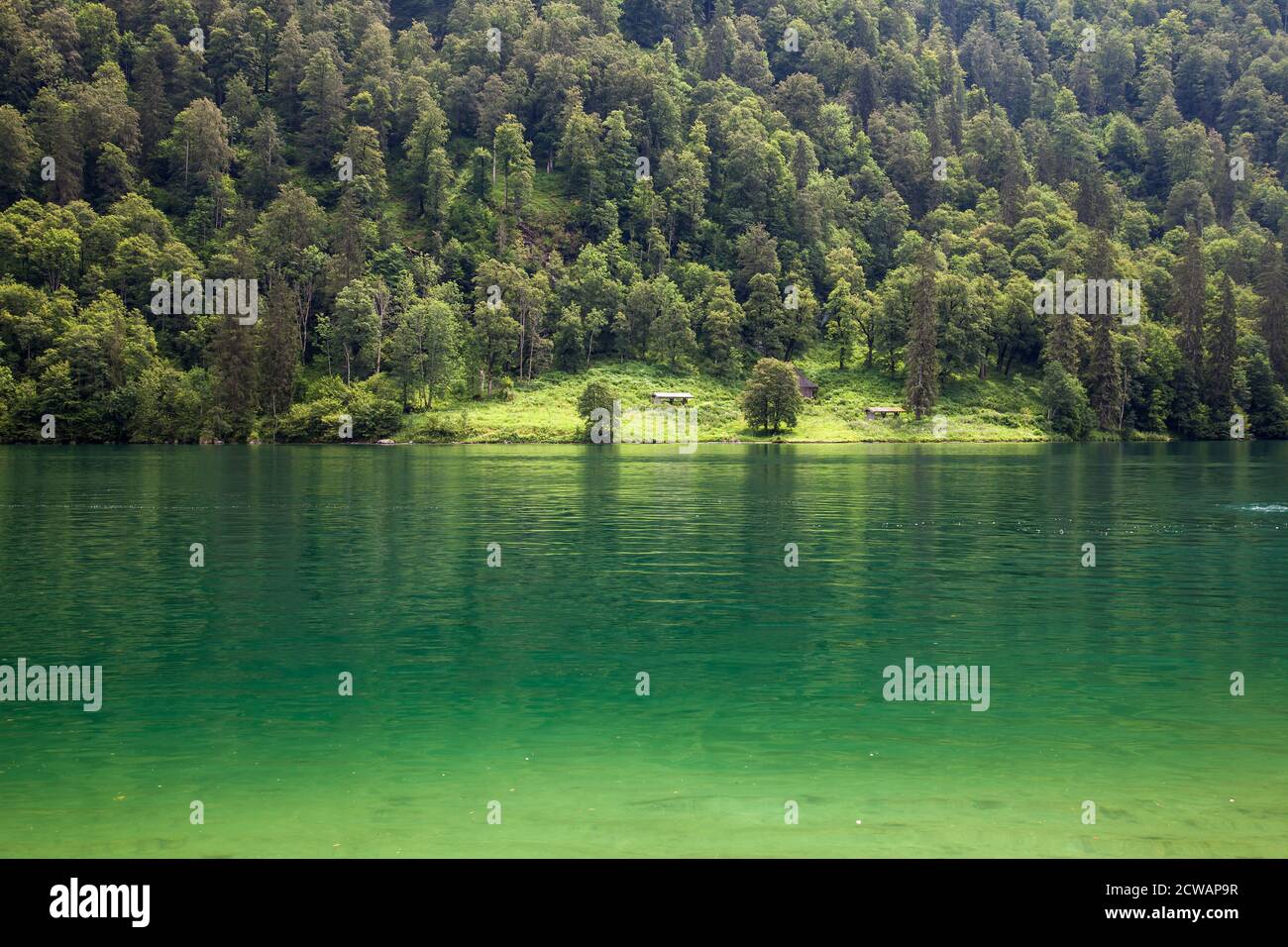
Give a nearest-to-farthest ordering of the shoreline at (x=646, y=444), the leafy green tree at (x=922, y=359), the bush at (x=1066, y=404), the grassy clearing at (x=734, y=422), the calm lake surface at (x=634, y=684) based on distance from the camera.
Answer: the calm lake surface at (x=634, y=684) < the shoreline at (x=646, y=444) < the grassy clearing at (x=734, y=422) < the bush at (x=1066, y=404) < the leafy green tree at (x=922, y=359)

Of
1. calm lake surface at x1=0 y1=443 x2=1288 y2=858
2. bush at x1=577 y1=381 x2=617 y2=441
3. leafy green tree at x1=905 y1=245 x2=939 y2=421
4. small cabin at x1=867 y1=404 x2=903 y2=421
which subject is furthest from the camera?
small cabin at x1=867 y1=404 x2=903 y2=421

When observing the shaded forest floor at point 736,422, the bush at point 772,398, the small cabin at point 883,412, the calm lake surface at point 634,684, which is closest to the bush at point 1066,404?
the shaded forest floor at point 736,422

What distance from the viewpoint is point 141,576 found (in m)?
41.4

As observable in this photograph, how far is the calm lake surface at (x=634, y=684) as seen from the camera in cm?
1723

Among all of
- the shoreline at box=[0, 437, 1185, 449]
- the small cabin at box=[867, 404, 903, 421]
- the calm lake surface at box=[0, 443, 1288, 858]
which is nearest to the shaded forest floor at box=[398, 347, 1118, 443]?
the shoreline at box=[0, 437, 1185, 449]

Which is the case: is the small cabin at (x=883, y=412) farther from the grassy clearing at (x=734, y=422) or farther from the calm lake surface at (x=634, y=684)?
the calm lake surface at (x=634, y=684)

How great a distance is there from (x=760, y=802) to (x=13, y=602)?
91.6 ft

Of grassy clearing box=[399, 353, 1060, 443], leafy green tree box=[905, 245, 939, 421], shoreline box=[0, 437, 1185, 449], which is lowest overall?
shoreline box=[0, 437, 1185, 449]

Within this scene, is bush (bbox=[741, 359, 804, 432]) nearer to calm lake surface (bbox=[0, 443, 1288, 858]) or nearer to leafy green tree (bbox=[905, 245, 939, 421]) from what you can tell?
leafy green tree (bbox=[905, 245, 939, 421])

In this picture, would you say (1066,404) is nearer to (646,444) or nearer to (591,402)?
(646,444)

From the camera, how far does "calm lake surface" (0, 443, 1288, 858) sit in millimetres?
17234

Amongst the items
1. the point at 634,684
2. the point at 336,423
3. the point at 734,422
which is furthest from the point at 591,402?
the point at 634,684

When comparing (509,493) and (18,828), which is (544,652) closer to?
(18,828)
